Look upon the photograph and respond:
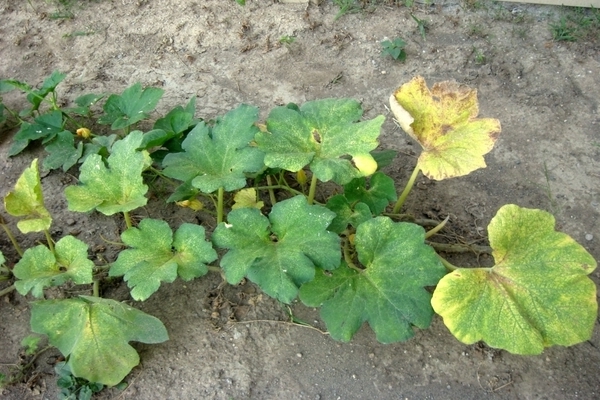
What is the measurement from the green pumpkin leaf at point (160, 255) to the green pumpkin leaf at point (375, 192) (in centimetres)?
60

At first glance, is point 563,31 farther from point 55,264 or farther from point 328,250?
point 55,264

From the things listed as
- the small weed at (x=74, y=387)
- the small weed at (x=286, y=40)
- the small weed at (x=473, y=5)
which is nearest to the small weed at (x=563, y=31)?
the small weed at (x=473, y=5)

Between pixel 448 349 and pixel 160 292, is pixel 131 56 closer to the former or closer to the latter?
pixel 160 292

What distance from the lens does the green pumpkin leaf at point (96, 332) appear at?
82.6 inches

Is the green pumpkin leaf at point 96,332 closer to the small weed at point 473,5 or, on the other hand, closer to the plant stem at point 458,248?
the plant stem at point 458,248

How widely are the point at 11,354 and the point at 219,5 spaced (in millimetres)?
2358

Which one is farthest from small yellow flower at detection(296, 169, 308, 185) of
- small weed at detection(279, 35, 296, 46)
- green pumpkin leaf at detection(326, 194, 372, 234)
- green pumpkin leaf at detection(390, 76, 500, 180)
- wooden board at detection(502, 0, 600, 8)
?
wooden board at detection(502, 0, 600, 8)

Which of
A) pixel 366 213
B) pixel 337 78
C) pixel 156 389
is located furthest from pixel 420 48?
pixel 156 389

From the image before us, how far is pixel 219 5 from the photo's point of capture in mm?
3688

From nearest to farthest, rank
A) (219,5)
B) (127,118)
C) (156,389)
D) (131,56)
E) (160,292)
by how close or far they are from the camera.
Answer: (156,389) < (160,292) < (127,118) < (131,56) < (219,5)

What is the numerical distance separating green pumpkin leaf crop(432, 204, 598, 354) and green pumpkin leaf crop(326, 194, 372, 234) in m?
0.42

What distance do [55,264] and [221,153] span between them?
741 mm

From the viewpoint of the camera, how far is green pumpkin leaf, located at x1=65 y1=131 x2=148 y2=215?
2.24 metres

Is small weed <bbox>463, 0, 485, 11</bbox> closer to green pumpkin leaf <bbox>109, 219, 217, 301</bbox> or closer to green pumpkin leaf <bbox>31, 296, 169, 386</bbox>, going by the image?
green pumpkin leaf <bbox>109, 219, 217, 301</bbox>
